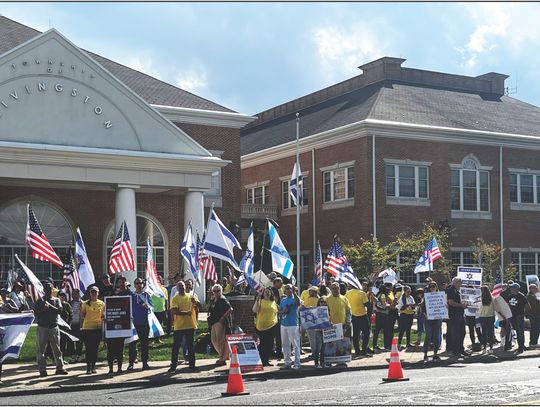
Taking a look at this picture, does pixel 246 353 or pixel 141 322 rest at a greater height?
pixel 141 322

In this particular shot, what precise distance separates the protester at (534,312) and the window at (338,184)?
1771 cm

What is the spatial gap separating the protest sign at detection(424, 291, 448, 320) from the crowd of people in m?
0.23

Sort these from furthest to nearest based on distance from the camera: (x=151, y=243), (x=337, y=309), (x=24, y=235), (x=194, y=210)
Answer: (x=151, y=243), (x=24, y=235), (x=194, y=210), (x=337, y=309)

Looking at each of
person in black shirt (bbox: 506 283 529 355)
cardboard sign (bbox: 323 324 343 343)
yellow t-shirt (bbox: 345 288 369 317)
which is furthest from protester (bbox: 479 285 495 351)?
cardboard sign (bbox: 323 324 343 343)

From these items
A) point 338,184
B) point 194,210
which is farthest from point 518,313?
point 338,184

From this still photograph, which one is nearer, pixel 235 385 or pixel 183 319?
pixel 235 385

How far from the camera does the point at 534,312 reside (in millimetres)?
23453

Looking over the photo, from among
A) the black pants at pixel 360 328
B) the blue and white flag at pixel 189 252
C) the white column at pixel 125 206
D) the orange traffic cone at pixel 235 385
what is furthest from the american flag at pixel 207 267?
the orange traffic cone at pixel 235 385

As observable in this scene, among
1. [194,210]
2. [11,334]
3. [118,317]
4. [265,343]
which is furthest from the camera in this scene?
[194,210]

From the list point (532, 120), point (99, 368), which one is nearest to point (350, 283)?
point (99, 368)

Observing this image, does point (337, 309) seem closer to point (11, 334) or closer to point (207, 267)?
point (11, 334)

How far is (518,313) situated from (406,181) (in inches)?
766

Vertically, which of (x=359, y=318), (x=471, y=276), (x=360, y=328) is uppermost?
(x=471, y=276)

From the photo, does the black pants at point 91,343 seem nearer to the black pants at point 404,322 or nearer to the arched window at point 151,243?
the black pants at point 404,322
